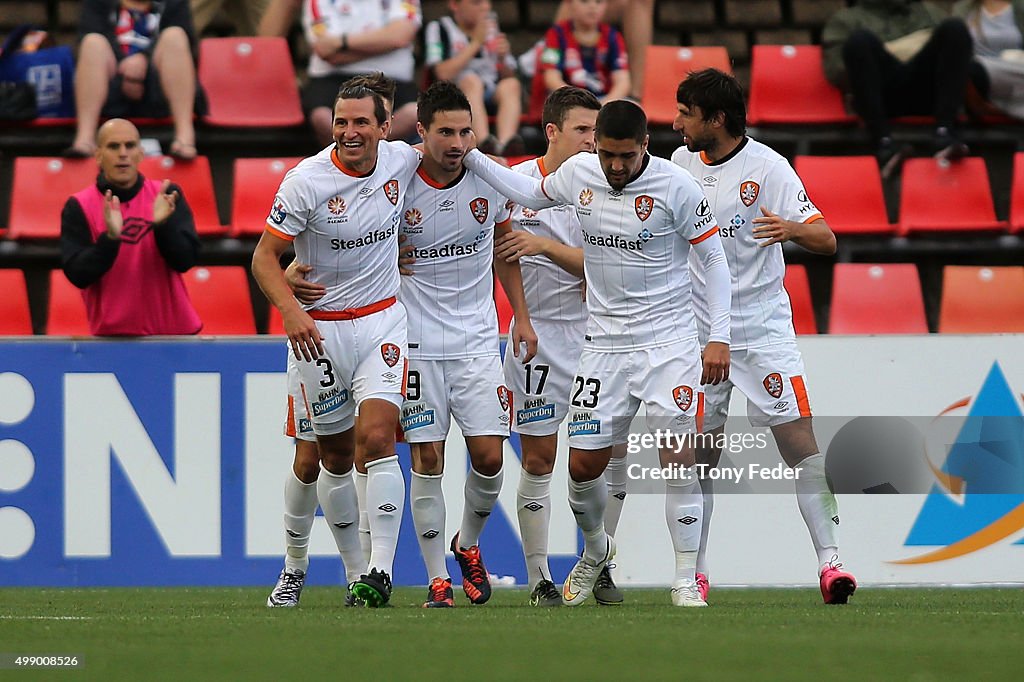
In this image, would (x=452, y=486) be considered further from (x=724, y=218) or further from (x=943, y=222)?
(x=943, y=222)

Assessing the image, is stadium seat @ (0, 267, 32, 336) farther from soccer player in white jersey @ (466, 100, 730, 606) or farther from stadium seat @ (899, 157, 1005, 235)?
stadium seat @ (899, 157, 1005, 235)

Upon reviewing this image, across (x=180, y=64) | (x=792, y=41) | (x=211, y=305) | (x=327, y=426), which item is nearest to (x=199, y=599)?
(x=327, y=426)

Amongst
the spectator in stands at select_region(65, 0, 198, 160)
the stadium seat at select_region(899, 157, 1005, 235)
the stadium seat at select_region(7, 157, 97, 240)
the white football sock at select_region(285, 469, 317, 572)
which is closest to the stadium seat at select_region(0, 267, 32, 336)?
the stadium seat at select_region(7, 157, 97, 240)

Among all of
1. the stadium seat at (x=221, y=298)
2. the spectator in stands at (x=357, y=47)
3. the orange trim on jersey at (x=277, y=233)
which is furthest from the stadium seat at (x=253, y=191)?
the orange trim on jersey at (x=277, y=233)

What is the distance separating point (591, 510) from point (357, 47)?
203 inches

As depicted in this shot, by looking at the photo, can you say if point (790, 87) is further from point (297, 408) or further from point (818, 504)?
point (297, 408)

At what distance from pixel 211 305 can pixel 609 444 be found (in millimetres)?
4078

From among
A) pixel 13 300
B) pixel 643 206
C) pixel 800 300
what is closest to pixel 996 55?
pixel 800 300

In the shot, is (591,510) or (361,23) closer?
(591,510)

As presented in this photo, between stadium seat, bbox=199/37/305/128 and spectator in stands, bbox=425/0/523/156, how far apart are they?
118 cm

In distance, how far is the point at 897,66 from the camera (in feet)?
39.4

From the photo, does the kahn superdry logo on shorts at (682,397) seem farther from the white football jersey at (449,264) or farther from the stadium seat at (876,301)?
the stadium seat at (876,301)

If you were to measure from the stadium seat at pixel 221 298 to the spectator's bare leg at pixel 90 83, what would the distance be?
61.8 inches

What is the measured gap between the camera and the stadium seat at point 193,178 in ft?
36.6
